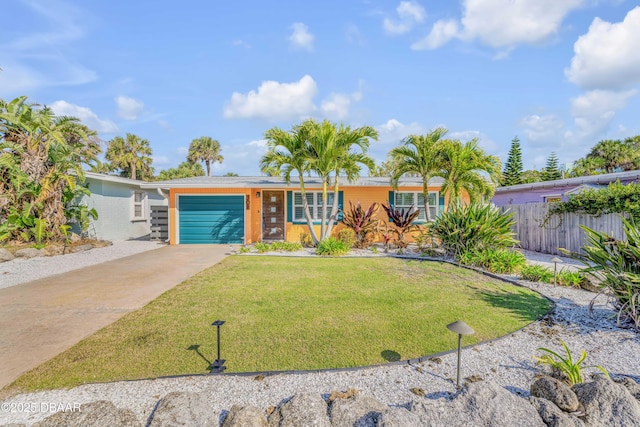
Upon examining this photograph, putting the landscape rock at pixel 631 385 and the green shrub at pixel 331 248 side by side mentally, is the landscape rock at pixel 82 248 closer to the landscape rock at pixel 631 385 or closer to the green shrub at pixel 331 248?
the green shrub at pixel 331 248

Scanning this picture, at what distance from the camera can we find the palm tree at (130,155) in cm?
2298

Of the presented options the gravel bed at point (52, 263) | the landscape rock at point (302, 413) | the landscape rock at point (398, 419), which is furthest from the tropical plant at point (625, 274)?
the gravel bed at point (52, 263)

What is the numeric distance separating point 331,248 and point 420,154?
444cm

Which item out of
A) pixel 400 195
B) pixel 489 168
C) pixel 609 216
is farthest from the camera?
pixel 400 195

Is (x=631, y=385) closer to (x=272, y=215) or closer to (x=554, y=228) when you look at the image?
(x=554, y=228)

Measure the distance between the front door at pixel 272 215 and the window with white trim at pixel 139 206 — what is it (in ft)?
22.8

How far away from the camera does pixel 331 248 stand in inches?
366

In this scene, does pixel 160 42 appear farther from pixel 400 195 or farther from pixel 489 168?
pixel 489 168

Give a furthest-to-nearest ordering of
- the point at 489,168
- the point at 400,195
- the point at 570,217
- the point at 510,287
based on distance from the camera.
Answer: the point at 400,195, the point at 489,168, the point at 570,217, the point at 510,287

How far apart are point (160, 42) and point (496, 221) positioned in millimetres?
11568

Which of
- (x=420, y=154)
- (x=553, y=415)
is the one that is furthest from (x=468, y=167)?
(x=553, y=415)

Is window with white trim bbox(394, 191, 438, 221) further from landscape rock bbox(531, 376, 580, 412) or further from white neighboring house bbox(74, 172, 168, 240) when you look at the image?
white neighboring house bbox(74, 172, 168, 240)

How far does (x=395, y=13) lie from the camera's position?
8.35 m

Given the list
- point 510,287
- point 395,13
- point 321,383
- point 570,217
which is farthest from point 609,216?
point 321,383
